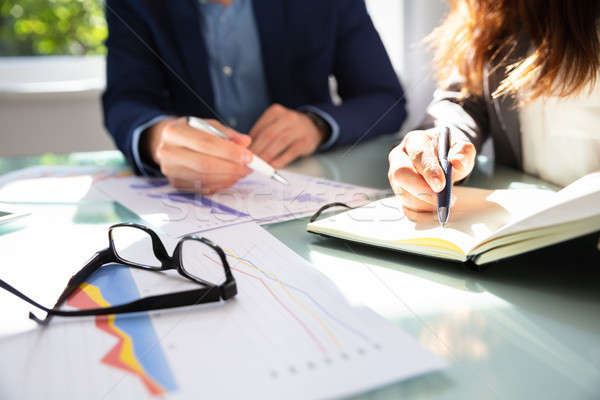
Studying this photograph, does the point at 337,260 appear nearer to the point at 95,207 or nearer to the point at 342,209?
the point at 342,209

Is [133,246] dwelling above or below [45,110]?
above

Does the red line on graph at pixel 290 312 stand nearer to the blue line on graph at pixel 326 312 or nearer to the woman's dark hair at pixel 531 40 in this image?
the blue line on graph at pixel 326 312

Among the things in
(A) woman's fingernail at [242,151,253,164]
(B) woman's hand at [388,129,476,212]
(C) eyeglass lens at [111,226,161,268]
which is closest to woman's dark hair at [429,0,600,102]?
(B) woman's hand at [388,129,476,212]

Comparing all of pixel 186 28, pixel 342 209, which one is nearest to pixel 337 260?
pixel 342 209

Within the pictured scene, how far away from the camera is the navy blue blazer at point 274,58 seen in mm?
721

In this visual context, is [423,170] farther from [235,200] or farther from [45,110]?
[45,110]

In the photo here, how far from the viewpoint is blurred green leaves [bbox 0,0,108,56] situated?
1574 mm

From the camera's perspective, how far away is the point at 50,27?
1.62 metres

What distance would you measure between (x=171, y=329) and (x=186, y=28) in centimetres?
60

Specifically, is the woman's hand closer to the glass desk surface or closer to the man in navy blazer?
the glass desk surface

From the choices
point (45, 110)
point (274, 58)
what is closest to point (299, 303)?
point (274, 58)

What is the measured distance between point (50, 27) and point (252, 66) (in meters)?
1.14

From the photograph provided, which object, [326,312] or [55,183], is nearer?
[326,312]

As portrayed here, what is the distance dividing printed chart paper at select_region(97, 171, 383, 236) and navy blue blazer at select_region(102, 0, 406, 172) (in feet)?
0.65
